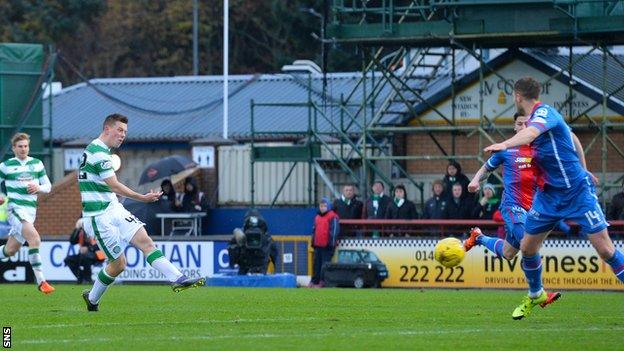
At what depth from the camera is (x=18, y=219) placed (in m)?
20.8

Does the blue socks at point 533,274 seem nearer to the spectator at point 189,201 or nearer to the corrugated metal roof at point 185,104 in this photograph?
the spectator at point 189,201

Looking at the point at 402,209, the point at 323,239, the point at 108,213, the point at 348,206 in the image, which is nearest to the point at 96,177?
the point at 108,213

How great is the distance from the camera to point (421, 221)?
90.9ft

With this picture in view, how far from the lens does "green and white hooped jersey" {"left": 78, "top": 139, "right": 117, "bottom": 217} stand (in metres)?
15.2

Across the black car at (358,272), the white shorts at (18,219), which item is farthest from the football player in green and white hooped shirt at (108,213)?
the black car at (358,272)

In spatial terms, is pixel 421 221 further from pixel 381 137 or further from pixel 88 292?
pixel 88 292

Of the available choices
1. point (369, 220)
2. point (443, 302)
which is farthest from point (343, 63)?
point (443, 302)

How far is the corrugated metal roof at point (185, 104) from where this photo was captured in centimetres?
4053

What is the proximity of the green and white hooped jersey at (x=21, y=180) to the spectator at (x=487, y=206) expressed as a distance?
9606mm

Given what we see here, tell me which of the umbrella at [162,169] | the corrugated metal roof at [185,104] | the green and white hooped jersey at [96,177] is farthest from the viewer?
the corrugated metal roof at [185,104]

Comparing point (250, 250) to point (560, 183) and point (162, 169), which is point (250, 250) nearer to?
point (162, 169)

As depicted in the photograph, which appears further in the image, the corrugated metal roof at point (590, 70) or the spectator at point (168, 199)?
the spectator at point (168, 199)

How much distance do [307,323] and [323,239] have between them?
44.7 ft

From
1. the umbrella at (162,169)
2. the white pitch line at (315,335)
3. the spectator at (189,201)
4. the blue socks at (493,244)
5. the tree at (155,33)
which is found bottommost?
the white pitch line at (315,335)
